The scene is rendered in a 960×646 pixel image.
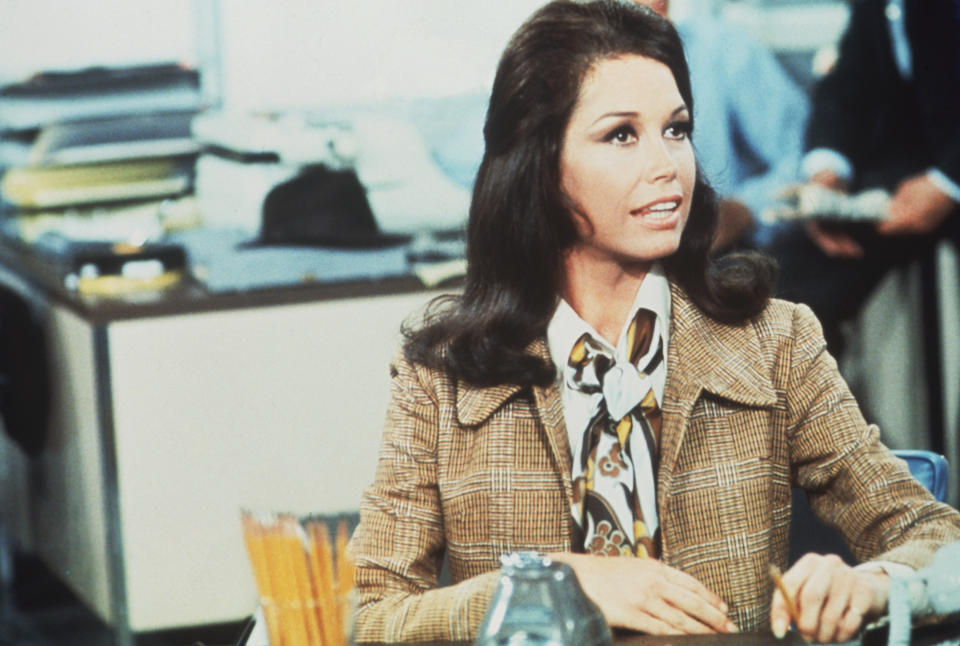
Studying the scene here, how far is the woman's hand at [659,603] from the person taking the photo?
137cm

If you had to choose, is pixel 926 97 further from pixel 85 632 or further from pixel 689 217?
pixel 85 632

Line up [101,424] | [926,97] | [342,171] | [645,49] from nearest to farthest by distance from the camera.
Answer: [645,49], [101,424], [342,171], [926,97]

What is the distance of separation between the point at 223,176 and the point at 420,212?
0.50 m

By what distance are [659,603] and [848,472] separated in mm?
342

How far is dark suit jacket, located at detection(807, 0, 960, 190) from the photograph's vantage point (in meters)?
3.41

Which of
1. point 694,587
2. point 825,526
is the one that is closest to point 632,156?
point 694,587

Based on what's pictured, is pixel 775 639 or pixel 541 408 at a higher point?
pixel 541 408

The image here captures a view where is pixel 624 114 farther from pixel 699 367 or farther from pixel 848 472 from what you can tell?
pixel 848 472

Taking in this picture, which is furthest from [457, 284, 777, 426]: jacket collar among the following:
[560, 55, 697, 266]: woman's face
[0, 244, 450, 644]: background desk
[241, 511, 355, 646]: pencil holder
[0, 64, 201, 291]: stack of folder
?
[0, 64, 201, 291]: stack of folder

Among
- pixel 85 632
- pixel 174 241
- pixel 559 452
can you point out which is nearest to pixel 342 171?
pixel 174 241

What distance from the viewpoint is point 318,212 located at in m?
3.10

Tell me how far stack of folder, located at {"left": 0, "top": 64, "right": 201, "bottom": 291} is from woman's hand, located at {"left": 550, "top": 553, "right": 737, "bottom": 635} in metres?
2.01

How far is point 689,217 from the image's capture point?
169cm

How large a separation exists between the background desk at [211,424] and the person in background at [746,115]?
3.41ft
